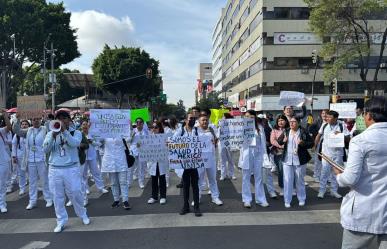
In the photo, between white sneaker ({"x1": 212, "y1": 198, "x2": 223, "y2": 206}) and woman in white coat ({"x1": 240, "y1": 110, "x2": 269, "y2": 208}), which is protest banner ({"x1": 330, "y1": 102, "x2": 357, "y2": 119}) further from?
white sneaker ({"x1": 212, "y1": 198, "x2": 223, "y2": 206})

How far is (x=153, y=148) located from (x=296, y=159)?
9.41ft

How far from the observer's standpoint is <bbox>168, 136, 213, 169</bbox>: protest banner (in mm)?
7738

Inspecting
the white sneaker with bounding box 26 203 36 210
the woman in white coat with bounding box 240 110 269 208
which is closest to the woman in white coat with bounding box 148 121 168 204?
the woman in white coat with bounding box 240 110 269 208

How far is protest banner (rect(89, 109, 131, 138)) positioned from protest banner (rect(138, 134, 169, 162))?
1.47 ft

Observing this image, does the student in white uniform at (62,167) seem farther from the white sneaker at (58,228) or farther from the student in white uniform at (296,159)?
the student in white uniform at (296,159)

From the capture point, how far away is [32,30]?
3259 centimetres

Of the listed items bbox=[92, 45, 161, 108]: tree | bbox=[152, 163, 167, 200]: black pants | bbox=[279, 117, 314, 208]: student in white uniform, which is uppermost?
bbox=[92, 45, 161, 108]: tree

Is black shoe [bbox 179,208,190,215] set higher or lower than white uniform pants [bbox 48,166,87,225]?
lower

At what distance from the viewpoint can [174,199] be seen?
892 centimetres

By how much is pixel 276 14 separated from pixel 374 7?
64.9 feet

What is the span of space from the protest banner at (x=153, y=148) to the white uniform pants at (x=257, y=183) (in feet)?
5.56

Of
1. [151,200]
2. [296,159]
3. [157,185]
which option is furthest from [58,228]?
[296,159]

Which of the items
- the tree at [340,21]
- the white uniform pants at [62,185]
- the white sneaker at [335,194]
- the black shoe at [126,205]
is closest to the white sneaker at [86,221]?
the white uniform pants at [62,185]

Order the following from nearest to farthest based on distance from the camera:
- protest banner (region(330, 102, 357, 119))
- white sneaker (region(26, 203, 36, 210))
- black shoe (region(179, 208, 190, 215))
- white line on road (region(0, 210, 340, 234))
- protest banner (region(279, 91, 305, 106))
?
white line on road (region(0, 210, 340, 234))
black shoe (region(179, 208, 190, 215))
white sneaker (region(26, 203, 36, 210))
protest banner (region(279, 91, 305, 106))
protest banner (region(330, 102, 357, 119))
